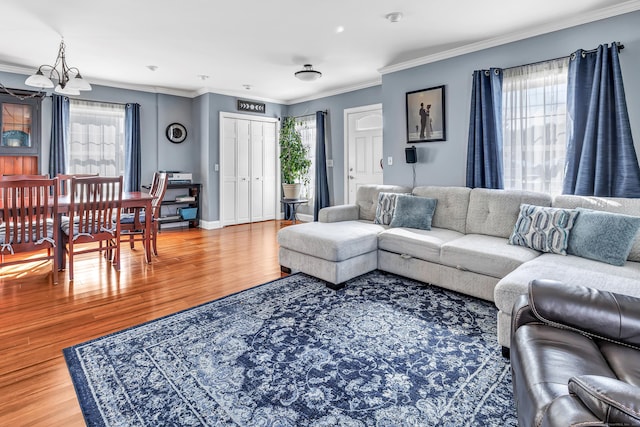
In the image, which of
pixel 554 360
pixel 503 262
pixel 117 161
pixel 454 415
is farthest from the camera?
pixel 117 161

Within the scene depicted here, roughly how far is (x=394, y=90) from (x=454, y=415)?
4.05 metres

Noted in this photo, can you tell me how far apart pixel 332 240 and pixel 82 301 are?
2153 mm

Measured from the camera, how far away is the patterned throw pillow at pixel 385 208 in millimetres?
3912

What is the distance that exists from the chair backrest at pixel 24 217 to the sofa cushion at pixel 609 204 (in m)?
4.51

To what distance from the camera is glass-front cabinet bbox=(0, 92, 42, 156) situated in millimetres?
4766

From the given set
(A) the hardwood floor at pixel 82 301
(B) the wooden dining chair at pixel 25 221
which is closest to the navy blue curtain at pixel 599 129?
(A) the hardwood floor at pixel 82 301

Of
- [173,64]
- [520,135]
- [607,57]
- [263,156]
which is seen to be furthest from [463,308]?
[263,156]

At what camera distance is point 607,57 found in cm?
301

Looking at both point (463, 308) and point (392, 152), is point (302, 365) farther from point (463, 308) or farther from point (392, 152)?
point (392, 152)

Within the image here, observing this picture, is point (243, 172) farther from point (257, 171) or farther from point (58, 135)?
point (58, 135)

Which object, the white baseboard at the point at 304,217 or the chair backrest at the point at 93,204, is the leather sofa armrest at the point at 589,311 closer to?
the chair backrest at the point at 93,204

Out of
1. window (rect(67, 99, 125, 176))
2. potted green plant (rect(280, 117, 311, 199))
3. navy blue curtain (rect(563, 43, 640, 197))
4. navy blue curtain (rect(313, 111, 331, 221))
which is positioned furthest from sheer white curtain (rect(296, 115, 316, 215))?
navy blue curtain (rect(563, 43, 640, 197))

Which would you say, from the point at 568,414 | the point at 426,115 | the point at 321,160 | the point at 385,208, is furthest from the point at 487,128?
the point at 568,414

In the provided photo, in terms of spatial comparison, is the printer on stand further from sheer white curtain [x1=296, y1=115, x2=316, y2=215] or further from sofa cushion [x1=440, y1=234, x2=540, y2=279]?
sofa cushion [x1=440, y1=234, x2=540, y2=279]
